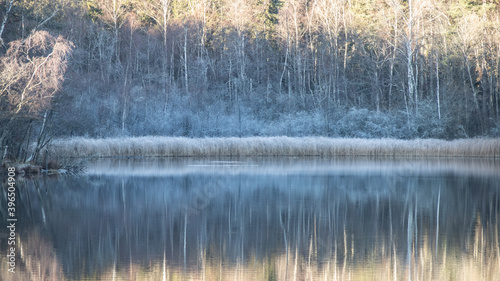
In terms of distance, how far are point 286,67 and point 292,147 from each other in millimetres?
15137

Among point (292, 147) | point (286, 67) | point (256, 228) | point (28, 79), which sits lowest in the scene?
point (256, 228)

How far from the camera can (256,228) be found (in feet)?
35.0

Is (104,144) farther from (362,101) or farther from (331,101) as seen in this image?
(362,101)

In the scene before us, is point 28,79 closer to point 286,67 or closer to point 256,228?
point 256,228

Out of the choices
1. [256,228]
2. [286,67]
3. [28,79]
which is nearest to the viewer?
[256,228]

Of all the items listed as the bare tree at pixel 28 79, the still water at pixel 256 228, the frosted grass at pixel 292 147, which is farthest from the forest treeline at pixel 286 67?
the still water at pixel 256 228

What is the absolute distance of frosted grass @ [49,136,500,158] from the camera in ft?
97.7

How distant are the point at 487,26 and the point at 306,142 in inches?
611

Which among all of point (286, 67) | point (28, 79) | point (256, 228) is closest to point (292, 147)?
point (286, 67)

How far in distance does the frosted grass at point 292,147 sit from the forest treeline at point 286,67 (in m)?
Result: 4.35

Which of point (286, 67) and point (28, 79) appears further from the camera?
point (286, 67)

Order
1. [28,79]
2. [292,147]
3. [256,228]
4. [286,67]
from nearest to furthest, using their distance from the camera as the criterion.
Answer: [256,228], [28,79], [292,147], [286,67]

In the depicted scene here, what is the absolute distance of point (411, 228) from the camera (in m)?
10.8

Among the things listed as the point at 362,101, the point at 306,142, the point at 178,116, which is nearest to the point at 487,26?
the point at 362,101
